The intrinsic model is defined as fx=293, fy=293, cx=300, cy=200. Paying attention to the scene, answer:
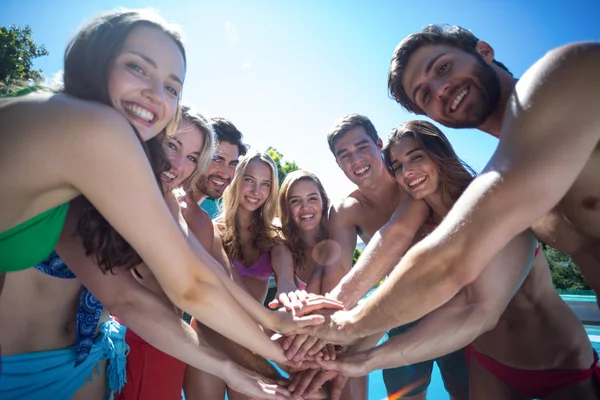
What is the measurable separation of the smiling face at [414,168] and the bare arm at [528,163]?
3.82ft

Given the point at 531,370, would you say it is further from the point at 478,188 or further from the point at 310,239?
the point at 310,239

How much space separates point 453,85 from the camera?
201cm

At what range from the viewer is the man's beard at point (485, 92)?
1918 millimetres

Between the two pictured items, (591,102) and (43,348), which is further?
(43,348)

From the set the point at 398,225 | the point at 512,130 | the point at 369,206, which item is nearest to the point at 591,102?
the point at 512,130

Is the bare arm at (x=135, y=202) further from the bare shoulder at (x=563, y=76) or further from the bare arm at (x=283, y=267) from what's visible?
the bare shoulder at (x=563, y=76)

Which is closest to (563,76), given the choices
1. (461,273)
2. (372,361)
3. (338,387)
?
(461,273)

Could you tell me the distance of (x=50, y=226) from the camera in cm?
117

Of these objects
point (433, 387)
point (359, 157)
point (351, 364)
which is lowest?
point (433, 387)

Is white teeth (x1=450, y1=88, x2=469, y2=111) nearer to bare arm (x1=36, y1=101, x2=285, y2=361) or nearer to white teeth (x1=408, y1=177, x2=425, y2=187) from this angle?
white teeth (x1=408, y1=177, x2=425, y2=187)

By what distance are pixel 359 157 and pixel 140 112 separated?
224 centimetres

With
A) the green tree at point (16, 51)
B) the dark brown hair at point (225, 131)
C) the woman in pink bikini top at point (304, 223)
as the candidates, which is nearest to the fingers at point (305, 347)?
the woman in pink bikini top at point (304, 223)

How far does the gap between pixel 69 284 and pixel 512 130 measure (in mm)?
2386

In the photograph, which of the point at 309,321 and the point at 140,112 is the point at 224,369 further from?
the point at 140,112
